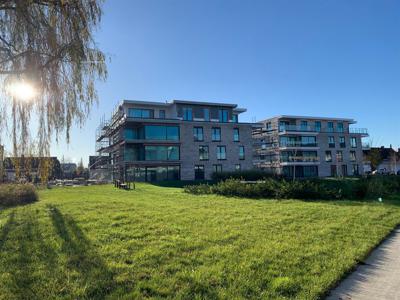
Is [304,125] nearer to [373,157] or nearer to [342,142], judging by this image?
[342,142]

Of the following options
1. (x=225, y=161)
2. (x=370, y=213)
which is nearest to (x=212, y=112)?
(x=225, y=161)

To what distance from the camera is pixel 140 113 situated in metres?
40.1

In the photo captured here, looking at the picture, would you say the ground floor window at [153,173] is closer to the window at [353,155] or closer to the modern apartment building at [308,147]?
the modern apartment building at [308,147]

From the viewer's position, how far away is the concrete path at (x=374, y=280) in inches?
171

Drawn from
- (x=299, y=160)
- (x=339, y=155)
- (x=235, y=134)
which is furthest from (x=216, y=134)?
(x=339, y=155)

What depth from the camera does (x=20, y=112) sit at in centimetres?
648

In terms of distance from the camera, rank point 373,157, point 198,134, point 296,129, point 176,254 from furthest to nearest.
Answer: point 373,157 < point 296,129 < point 198,134 < point 176,254

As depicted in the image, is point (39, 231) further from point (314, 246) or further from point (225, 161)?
point (225, 161)

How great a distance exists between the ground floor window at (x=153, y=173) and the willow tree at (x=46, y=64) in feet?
99.4

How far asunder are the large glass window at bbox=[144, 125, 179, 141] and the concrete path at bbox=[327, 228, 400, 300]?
33.3 m

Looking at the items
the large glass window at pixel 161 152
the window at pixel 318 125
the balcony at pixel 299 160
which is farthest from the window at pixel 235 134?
the window at pixel 318 125

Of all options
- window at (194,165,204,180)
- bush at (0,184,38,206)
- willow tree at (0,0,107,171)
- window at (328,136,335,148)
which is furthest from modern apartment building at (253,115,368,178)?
willow tree at (0,0,107,171)

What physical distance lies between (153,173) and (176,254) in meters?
33.5

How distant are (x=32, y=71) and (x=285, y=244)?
5.82 m
